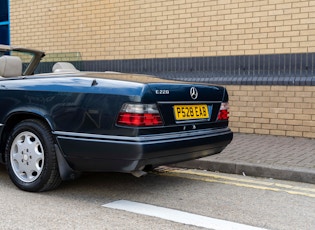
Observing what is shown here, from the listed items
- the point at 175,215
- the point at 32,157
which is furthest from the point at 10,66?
the point at 175,215

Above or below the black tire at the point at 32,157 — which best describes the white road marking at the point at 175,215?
below

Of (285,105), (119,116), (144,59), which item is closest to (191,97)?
(119,116)

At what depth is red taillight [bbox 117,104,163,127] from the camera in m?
3.87

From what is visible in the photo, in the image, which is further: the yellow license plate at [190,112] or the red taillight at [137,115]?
the yellow license plate at [190,112]

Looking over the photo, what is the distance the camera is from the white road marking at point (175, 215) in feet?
11.9

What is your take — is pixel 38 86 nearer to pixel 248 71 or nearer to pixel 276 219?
pixel 276 219

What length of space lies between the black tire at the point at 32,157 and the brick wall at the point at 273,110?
4265mm

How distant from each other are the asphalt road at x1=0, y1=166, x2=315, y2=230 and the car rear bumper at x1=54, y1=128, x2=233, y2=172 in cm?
42

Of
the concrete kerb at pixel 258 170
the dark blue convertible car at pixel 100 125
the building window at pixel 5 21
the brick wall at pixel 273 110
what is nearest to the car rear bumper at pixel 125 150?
the dark blue convertible car at pixel 100 125

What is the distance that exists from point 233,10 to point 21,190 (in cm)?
503

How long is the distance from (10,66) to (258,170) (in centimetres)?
329

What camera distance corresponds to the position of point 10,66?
5387mm

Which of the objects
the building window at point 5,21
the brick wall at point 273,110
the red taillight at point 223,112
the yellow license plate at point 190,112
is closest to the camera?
the yellow license plate at point 190,112

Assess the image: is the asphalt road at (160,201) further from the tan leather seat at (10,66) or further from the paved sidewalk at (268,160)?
the tan leather seat at (10,66)
